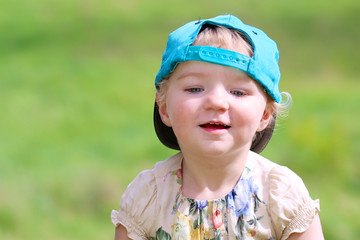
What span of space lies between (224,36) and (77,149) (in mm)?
4109

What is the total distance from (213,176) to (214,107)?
394 millimetres

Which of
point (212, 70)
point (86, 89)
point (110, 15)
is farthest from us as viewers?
point (110, 15)

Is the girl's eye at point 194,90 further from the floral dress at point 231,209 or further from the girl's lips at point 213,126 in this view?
the floral dress at point 231,209

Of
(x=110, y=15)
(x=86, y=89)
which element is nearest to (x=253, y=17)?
(x=110, y=15)

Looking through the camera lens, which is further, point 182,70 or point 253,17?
point 253,17

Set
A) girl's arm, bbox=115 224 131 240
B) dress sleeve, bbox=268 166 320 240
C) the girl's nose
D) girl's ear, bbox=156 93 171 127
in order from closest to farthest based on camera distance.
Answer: the girl's nose → dress sleeve, bbox=268 166 320 240 → girl's ear, bbox=156 93 171 127 → girl's arm, bbox=115 224 131 240

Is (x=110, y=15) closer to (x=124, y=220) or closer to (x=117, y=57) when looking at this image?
(x=117, y=57)

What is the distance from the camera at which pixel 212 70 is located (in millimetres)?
2701

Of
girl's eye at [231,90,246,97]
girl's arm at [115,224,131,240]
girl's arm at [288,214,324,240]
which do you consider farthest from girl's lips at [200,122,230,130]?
girl's arm at [115,224,131,240]

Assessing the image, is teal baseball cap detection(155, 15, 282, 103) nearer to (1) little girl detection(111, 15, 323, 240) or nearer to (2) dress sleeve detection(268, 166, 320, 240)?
(1) little girl detection(111, 15, 323, 240)

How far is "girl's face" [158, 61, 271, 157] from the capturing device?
8.79ft

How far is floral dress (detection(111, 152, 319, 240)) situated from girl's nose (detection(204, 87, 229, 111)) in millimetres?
402

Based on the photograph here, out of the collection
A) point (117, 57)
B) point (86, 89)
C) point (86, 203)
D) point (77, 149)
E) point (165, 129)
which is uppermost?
point (117, 57)

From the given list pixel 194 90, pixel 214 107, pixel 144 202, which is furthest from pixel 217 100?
pixel 144 202
